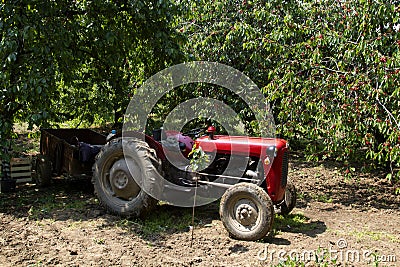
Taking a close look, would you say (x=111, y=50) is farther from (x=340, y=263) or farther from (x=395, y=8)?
(x=340, y=263)

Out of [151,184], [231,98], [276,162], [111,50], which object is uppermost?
[111,50]

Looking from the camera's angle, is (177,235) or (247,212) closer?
(247,212)

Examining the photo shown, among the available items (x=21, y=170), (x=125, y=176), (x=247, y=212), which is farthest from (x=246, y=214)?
(x=21, y=170)

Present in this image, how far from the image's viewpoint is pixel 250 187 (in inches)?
176

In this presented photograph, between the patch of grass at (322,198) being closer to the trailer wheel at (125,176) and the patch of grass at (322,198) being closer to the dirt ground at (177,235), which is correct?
the dirt ground at (177,235)

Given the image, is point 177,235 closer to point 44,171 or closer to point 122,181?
point 122,181

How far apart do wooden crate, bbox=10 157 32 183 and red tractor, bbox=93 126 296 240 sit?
2.01 m

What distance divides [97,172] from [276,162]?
2308 millimetres

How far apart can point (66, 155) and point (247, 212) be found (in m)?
3.11

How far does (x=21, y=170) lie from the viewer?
22.0 ft

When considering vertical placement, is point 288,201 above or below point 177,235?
above

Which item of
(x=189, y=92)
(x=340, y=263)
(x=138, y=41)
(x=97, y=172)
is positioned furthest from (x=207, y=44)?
(x=340, y=263)

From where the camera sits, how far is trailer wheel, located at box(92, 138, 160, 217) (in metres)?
4.94

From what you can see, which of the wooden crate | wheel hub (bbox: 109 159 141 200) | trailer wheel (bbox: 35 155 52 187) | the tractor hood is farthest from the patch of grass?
the wooden crate
